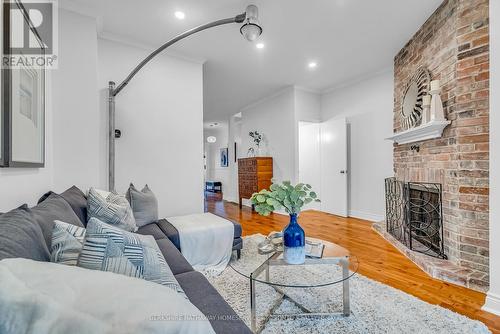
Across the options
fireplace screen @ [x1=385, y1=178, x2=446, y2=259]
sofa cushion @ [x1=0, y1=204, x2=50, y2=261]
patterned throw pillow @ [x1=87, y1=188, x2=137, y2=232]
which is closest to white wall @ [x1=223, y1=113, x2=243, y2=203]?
fireplace screen @ [x1=385, y1=178, x2=446, y2=259]

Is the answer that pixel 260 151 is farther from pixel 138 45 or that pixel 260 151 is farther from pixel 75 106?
pixel 75 106

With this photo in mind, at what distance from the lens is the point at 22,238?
2.59 ft

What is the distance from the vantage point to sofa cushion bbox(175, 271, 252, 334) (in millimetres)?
905

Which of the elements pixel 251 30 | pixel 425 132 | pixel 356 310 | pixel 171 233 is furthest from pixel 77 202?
pixel 425 132

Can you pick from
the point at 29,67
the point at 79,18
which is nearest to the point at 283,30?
the point at 79,18

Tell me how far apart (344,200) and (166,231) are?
3.49 metres

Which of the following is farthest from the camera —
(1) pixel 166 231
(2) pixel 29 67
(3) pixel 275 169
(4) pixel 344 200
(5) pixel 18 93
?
(3) pixel 275 169

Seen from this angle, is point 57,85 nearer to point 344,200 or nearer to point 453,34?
point 453,34

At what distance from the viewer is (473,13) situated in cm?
205

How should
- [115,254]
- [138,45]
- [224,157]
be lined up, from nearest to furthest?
[115,254] → [138,45] → [224,157]

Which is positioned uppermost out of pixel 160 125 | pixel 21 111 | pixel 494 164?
pixel 160 125

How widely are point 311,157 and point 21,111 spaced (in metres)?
4.85

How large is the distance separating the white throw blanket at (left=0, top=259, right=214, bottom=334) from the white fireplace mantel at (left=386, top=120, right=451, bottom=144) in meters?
2.71

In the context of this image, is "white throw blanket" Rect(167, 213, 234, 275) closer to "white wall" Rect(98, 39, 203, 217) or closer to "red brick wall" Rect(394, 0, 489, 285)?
A: "white wall" Rect(98, 39, 203, 217)
